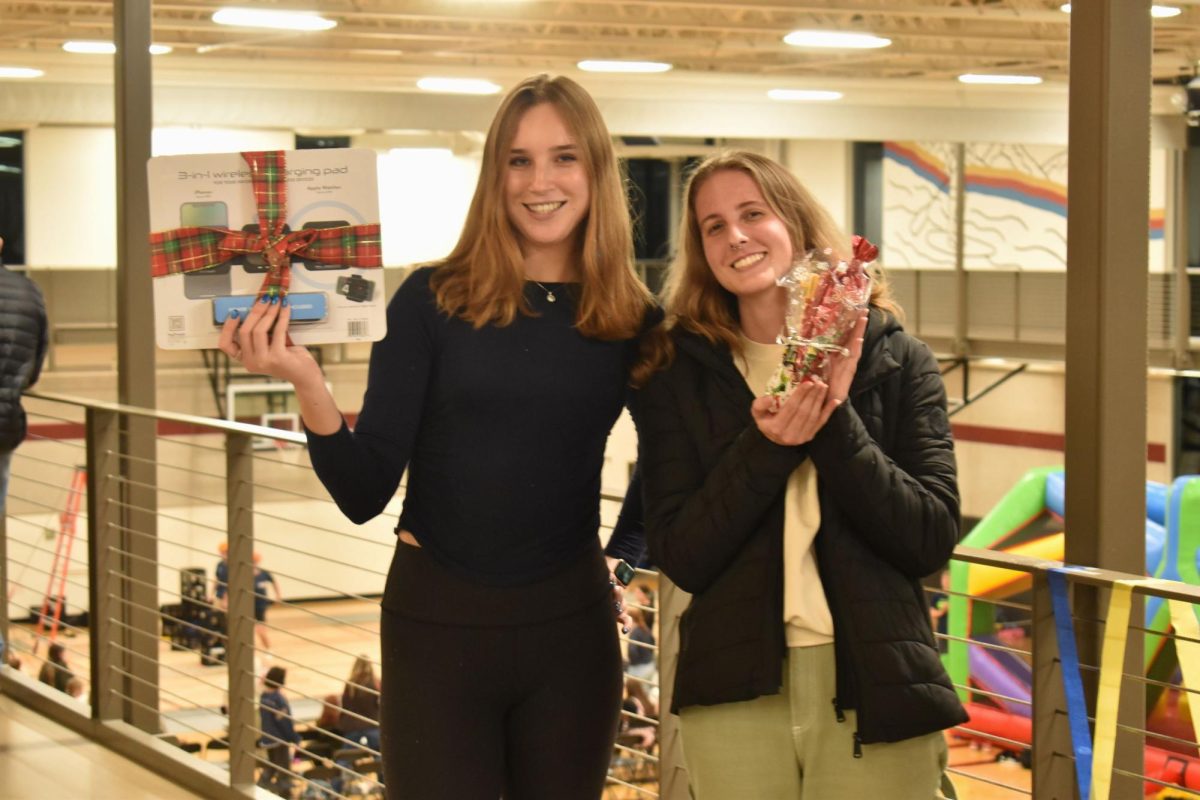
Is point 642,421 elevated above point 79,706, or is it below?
above

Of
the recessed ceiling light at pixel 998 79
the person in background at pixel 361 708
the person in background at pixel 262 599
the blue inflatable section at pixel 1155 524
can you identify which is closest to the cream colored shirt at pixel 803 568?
the blue inflatable section at pixel 1155 524

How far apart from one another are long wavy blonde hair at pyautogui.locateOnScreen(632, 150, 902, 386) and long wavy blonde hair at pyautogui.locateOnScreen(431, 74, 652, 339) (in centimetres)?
8

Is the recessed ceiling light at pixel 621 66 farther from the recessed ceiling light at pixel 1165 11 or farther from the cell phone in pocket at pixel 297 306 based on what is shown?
the cell phone in pocket at pixel 297 306

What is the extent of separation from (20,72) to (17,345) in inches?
205

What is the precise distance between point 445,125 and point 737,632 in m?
8.15

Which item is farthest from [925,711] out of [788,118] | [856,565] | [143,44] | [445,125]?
[788,118]

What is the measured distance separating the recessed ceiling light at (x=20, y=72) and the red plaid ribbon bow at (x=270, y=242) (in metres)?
8.03

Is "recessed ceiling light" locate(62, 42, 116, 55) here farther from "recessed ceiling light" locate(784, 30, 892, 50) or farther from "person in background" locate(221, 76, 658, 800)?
"person in background" locate(221, 76, 658, 800)

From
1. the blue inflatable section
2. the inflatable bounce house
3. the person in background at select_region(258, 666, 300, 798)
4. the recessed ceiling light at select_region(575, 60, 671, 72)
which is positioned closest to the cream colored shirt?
the inflatable bounce house

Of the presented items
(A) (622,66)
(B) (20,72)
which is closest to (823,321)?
(A) (622,66)

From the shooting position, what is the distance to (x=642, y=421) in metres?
1.83

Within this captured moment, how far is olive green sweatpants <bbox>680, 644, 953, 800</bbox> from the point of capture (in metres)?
1.71

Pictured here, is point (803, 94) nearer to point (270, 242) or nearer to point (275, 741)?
point (275, 741)

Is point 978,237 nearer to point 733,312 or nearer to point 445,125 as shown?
point 445,125
